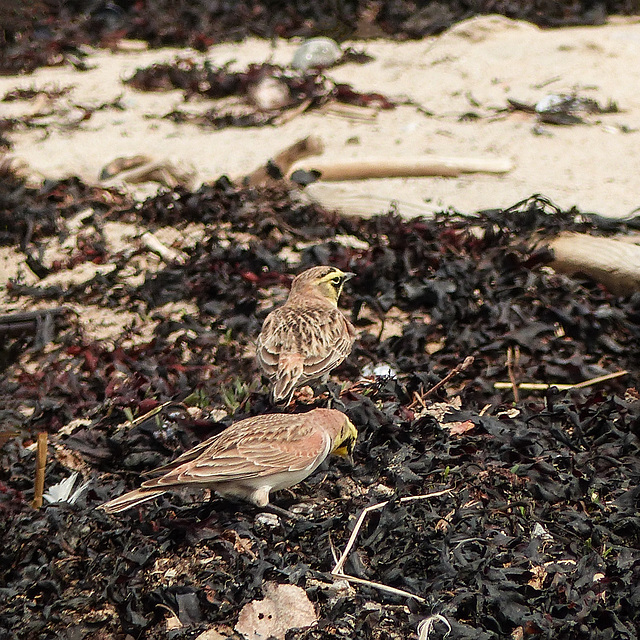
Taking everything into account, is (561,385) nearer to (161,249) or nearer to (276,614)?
(276,614)

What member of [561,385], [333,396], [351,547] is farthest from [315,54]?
[351,547]

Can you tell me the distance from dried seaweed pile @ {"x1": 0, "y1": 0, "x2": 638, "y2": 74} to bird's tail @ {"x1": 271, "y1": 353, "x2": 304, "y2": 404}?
25.0 ft

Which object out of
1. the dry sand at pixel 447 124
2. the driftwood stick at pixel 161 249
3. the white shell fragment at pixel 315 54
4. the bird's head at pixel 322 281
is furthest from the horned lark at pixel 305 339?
the white shell fragment at pixel 315 54

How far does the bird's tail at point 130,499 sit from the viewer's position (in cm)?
394

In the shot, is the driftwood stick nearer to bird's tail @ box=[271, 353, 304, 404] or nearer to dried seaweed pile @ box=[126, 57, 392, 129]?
bird's tail @ box=[271, 353, 304, 404]

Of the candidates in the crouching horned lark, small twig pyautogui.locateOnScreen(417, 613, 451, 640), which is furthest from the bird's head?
small twig pyautogui.locateOnScreen(417, 613, 451, 640)

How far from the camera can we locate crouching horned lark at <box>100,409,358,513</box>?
396 centimetres

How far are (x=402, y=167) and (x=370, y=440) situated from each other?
4203 millimetres

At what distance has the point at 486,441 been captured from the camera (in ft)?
15.2

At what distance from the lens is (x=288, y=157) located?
8422 mm

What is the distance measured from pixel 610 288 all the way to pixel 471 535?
307 cm

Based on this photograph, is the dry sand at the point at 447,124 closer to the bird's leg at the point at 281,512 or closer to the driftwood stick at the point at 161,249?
the driftwood stick at the point at 161,249

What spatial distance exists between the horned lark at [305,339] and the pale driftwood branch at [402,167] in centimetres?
251

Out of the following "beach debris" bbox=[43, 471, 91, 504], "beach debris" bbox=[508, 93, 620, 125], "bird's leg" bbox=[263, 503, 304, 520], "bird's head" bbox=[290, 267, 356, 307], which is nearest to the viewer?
"bird's leg" bbox=[263, 503, 304, 520]
